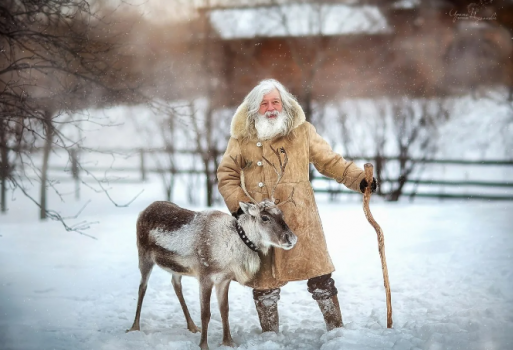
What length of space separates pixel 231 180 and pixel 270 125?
1.36 feet

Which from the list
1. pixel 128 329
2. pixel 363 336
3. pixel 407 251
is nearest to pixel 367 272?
pixel 407 251

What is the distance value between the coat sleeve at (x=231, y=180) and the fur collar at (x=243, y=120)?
0.19ft

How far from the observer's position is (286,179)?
3141 mm

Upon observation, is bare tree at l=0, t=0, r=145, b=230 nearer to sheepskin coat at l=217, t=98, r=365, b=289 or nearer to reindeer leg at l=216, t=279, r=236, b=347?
sheepskin coat at l=217, t=98, r=365, b=289

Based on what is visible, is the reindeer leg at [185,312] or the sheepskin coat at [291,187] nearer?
the sheepskin coat at [291,187]

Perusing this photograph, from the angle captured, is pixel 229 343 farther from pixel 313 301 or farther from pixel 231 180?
pixel 313 301

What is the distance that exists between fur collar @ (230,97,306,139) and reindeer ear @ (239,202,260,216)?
1.67 ft

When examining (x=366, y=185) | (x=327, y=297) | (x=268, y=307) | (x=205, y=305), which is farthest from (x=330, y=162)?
(x=205, y=305)

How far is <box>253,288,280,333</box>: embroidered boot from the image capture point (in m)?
3.26

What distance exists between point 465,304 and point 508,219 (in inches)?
100.0

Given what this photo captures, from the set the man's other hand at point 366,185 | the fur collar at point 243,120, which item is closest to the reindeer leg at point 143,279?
the fur collar at point 243,120

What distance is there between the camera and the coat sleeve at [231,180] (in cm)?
309

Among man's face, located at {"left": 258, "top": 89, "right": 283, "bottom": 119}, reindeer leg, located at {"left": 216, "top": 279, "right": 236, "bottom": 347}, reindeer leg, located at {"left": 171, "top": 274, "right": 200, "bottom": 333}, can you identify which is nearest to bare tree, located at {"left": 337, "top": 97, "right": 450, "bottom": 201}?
man's face, located at {"left": 258, "top": 89, "right": 283, "bottom": 119}

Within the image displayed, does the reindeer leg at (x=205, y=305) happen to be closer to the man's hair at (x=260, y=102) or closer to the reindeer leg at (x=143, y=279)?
the reindeer leg at (x=143, y=279)
